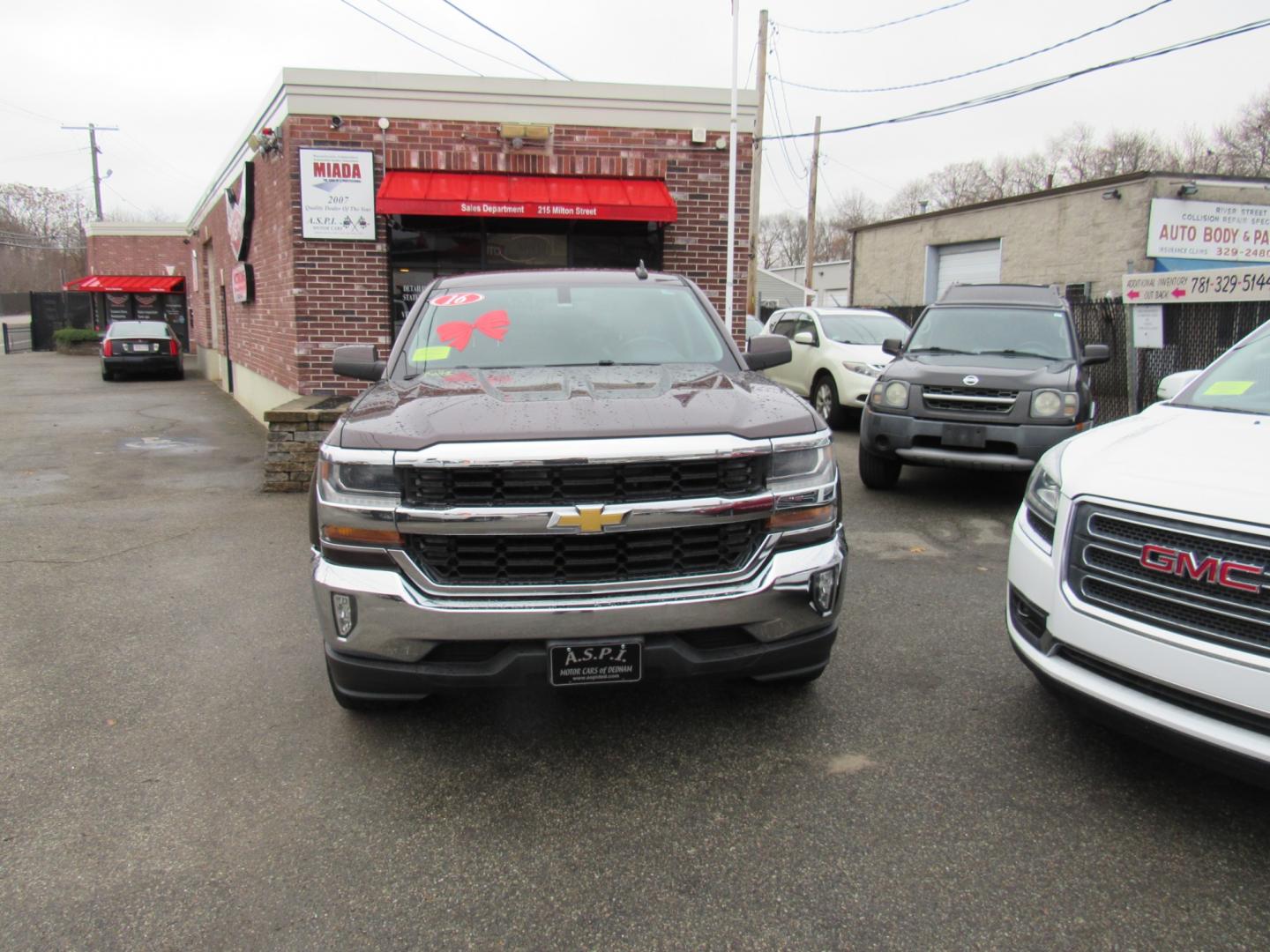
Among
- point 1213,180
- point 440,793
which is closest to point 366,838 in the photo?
point 440,793

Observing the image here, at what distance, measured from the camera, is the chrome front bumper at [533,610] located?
107 inches

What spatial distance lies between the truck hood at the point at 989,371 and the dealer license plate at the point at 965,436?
0.36m

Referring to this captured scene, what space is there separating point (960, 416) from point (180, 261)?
35366mm

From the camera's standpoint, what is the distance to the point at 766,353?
4.35m

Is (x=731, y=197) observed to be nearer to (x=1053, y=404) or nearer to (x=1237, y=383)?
(x=1053, y=404)

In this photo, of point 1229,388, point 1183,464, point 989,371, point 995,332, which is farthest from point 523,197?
point 1183,464

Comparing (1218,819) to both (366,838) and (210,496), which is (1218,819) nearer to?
(366,838)

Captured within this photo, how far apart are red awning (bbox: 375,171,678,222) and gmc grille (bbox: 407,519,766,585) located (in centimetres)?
756

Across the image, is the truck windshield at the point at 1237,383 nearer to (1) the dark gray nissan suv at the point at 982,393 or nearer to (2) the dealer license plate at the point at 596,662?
(2) the dealer license plate at the point at 596,662

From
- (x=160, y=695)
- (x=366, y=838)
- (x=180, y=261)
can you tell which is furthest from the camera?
(x=180, y=261)

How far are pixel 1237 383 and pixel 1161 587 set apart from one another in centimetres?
164

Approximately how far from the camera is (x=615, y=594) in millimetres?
2779

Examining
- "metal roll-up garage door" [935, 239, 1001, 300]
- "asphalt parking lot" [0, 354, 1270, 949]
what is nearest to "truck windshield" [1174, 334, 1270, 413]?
"asphalt parking lot" [0, 354, 1270, 949]

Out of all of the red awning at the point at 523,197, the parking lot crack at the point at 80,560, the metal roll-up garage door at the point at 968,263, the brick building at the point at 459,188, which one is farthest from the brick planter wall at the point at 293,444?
the metal roll-up garage door at the point at 968,263
